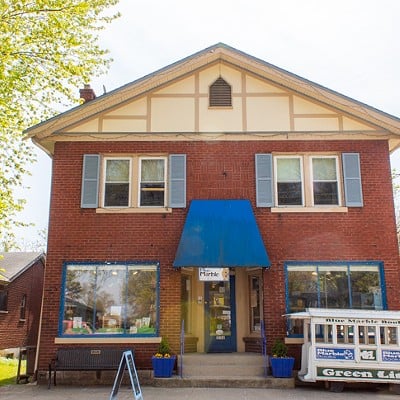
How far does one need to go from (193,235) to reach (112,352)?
365cm

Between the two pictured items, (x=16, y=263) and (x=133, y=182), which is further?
(x=16, y=263)

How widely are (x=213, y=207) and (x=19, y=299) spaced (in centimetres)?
1453

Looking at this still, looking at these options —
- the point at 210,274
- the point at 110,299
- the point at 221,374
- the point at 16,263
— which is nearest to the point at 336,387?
the point at 221,374

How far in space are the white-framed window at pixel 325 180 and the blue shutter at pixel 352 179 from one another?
248 millimetres

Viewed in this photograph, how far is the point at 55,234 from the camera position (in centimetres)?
1359

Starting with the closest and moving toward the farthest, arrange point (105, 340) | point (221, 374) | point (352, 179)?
point (221, 374) → point (105, 340) → point (352, 179)

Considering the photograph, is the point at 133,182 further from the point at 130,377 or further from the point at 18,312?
the point at 18,312

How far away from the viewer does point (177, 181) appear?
13820 mm

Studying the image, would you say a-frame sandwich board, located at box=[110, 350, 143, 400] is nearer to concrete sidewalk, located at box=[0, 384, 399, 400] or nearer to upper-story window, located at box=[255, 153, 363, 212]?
concrete sidewalk, located at box=[0, 384, 399, 400]

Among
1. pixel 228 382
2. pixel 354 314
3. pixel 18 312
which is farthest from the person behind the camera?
pixel 18 312

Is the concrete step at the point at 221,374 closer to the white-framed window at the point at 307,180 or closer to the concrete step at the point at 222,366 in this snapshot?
the concrete step at the point at 222,366

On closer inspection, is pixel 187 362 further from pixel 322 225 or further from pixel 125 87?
pixel 125 87

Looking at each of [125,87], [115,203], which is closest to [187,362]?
[115,203]

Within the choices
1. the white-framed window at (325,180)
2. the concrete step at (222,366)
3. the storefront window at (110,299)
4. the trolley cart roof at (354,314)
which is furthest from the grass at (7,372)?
the white-framed window at (325,180)
